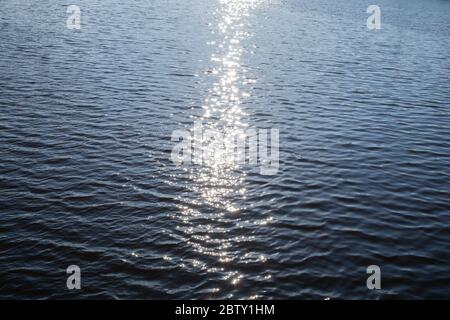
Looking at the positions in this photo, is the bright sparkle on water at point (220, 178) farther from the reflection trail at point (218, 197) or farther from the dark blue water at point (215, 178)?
the dark blue water at point (215, 178)

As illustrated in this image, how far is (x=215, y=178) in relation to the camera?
2491cm

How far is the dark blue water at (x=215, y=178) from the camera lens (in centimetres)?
1738

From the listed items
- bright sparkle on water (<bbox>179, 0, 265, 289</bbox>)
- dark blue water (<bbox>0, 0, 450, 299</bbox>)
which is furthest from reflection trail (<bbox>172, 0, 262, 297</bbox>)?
dark blue water (<bbox>0, 0, 450, 299</bbox>)

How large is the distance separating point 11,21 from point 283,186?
5523 cm

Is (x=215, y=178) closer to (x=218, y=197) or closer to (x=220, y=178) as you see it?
(x=220, y=178)

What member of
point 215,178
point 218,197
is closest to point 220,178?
point 215,178

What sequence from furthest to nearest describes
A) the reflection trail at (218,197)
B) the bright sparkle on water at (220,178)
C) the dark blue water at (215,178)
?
1. the bright sparkle on water at (220,178)
2. the reflection trail at (218,197)
3. the dark blue water at (215,178)

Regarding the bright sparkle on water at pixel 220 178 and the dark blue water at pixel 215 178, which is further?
the bright sparkle on water at pixel 220 178

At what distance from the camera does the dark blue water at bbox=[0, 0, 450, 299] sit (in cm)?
1738

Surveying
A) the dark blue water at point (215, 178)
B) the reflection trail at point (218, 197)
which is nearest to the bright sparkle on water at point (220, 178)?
the reflection trail at point (218, 197)

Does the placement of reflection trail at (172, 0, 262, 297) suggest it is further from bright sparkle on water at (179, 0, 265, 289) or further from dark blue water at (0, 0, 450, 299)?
dark blue water at (0, 0, 450, 299)

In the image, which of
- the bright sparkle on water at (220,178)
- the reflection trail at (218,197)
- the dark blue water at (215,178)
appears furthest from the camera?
the bright sparkle on water at (220,178)
